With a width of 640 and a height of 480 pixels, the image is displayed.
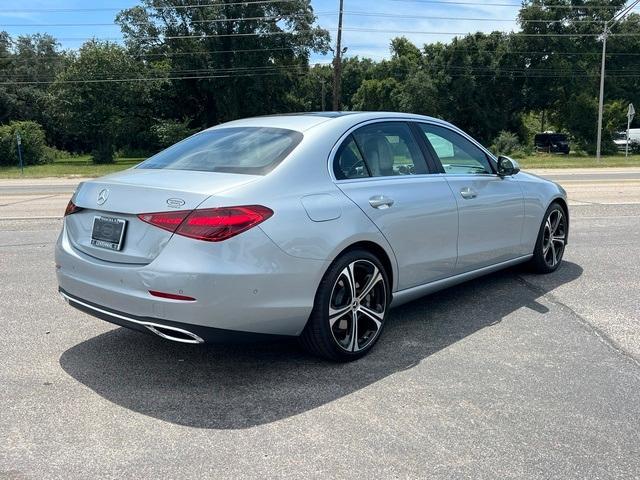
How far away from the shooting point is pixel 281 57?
173 ft

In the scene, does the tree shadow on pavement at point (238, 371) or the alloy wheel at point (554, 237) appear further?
the alloy wheel at point (554, 237)

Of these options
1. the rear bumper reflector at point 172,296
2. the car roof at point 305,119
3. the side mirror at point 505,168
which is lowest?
the rear bumper reflector at point 172,296

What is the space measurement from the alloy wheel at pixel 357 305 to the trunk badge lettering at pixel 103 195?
5.09 ft

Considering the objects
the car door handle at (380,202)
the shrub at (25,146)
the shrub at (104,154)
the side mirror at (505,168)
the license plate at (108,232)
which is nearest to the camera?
the license plate at (108,232)

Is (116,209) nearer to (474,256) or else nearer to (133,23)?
(474,256)

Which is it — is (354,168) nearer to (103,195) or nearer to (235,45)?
(103,195)

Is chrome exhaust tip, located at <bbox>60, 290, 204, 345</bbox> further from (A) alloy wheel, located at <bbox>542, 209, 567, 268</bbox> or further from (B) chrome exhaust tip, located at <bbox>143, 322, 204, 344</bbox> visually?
(A) alloy wheel, located at <bbox>542, 209, 567, 268</bbox>

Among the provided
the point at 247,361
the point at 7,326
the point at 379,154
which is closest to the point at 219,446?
the point at 247,361

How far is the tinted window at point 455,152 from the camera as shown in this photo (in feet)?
16.6

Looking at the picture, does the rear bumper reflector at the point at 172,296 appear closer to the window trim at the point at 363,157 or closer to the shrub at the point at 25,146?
the window trim at the point at 363,157

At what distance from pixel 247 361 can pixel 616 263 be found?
16.2ft

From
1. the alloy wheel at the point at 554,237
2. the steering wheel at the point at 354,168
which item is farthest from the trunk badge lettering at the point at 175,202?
the alloy wheel at the point at 554,237

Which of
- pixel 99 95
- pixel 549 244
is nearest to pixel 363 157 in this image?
pixel 549 244

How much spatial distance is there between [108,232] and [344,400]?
5.77 ft
